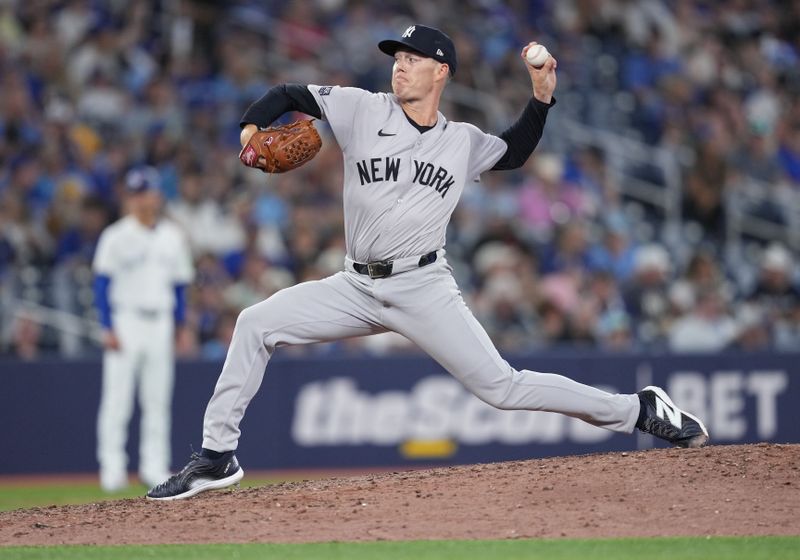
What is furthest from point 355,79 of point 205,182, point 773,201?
point 773,201

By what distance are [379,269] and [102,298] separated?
472 cm

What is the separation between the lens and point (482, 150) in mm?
6941

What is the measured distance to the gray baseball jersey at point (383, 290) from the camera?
6.54 metres

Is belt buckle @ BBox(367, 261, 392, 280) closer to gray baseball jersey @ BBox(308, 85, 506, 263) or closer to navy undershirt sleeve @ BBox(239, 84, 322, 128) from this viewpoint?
gray baseball jersey @ BBox(308, 85, 506, 263)

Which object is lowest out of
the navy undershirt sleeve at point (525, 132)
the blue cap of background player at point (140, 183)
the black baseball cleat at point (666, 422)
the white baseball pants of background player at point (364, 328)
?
the black baseball cleat at point (666, 422)

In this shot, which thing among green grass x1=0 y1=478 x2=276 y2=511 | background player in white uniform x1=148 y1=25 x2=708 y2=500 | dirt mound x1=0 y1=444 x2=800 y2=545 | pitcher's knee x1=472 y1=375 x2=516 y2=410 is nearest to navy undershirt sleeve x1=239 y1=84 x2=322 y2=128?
background player in white uniform x1=148 y1=25 x2=708 y2=500

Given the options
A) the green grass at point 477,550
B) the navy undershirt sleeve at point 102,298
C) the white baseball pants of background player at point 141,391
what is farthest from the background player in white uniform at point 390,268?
the navy undershirt sleeve at point 102,298

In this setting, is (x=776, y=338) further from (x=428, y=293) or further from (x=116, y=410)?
Result: (x=428, y=293)

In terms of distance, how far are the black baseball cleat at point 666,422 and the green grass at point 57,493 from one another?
3882mm

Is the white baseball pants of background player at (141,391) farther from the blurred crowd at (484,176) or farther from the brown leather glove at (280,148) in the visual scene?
the brown leather glove at (280,148)

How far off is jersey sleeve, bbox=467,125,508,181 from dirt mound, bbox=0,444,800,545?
5.44ft

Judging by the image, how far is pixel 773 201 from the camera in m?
15.7

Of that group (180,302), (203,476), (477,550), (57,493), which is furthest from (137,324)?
(477,550)

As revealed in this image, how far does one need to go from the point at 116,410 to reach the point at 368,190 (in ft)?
15.8
